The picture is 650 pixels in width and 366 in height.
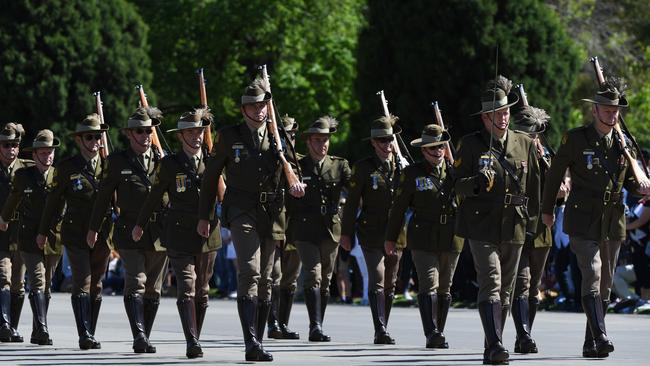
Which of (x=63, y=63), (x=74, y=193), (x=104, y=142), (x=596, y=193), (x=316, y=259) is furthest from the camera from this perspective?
(x=63, y=63)

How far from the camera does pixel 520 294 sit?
47.4 feet

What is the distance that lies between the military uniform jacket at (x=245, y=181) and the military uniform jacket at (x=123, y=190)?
129cm

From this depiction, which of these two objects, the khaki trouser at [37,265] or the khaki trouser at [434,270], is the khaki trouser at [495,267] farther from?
the khaki trouser at [37,265]

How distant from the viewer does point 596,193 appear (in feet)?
44.6

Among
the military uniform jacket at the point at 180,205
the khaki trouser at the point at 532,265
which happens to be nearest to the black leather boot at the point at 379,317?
the khaki trouser at the point at 532,265

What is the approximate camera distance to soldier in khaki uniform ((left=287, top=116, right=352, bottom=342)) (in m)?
16.4

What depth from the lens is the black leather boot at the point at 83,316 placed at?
1530cm

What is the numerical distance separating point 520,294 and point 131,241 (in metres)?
3.44

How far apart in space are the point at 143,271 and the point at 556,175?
12.5 ft

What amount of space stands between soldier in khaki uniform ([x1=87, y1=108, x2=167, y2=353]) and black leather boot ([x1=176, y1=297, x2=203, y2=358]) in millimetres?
820

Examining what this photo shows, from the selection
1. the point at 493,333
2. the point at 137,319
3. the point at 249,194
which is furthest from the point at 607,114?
the point at 137,319

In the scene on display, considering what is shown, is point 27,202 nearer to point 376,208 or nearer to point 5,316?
point 5,316

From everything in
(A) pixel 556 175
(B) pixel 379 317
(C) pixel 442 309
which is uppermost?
(A) pixel 556 175

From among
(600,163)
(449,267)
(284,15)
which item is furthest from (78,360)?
(284,15)
